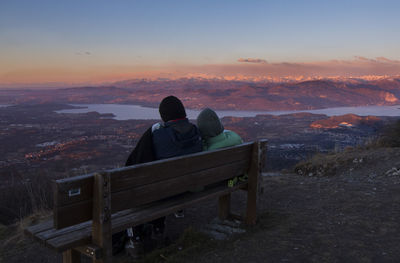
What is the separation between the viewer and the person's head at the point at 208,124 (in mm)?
3750

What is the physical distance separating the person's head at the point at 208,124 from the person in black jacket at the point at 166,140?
0.22 meters

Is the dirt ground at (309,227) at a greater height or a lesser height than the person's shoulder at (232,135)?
lesser

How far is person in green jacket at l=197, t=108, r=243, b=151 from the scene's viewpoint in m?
3.76

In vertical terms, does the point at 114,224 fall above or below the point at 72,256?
above

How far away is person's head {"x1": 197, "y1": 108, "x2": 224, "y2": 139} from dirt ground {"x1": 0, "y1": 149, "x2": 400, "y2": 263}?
1.04 metres

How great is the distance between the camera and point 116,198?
8.18 feet

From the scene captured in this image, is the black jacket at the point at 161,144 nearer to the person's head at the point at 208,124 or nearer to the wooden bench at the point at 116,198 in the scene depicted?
the wooden bench at the point at 116,198

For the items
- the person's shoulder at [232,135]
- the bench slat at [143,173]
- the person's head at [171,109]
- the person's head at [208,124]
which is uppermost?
the person's head at [171,109]

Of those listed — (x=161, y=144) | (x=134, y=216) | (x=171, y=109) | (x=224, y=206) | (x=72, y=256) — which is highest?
(x=171, y=109)

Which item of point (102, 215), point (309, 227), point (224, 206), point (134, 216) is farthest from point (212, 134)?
point (102, 215)

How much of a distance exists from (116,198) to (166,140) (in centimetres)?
97

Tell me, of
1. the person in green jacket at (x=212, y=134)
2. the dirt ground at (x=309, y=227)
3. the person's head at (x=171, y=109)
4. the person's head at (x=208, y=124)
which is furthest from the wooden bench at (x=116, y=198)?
the dirt ground at (x=309, y=227)

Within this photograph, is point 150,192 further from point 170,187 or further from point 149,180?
point 170,187

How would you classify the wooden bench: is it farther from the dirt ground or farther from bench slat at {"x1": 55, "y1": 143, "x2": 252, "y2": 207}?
the dirt ground
